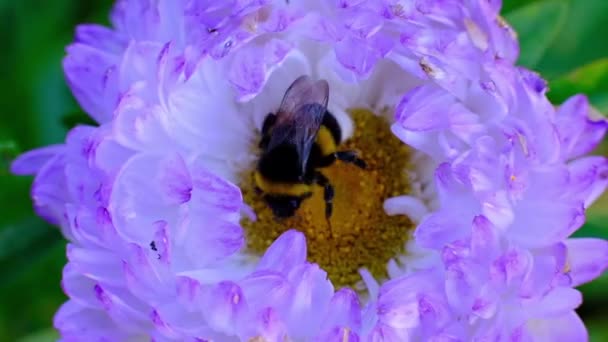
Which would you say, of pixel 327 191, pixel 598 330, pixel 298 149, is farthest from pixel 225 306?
pixel 598 330

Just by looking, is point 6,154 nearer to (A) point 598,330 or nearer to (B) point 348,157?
(B) point 348,157

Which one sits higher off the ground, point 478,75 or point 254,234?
point 478,75

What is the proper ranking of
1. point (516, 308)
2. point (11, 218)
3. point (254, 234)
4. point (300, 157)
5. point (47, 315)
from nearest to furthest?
point (516, 308) < point (300, 157) < point (254, 234) < point (11, 218) < point (47, 315)

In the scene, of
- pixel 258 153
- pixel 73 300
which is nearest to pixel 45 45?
pixel 258 153

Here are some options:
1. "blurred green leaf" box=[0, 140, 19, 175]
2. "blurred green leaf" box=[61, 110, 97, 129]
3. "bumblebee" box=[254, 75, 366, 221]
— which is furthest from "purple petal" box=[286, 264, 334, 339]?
"blurred green leaf" box=[0, 140, 19, 175]

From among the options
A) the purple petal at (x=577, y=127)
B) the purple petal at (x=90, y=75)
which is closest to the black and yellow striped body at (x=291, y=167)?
the purple petal at (x=90, y=75)

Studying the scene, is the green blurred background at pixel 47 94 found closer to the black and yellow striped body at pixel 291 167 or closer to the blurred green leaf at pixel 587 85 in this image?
the blurred green leaf at pixel 587 85

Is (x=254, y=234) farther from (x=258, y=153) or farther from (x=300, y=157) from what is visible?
(x=300, y=157)
